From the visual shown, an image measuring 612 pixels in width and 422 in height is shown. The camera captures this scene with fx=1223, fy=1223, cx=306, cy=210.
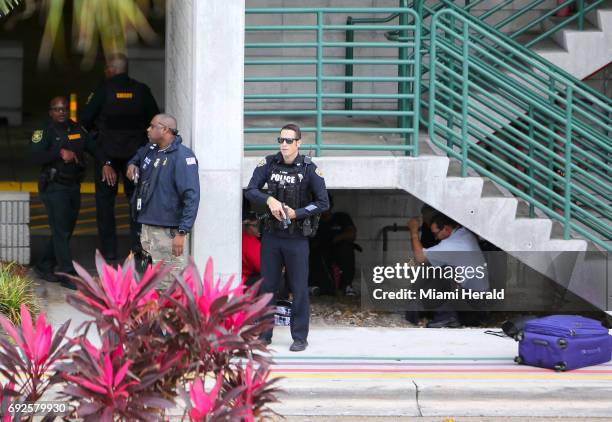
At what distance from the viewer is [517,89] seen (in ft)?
34.8

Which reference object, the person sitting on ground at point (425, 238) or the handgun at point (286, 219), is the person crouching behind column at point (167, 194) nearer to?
the handgun at point (286, 219)

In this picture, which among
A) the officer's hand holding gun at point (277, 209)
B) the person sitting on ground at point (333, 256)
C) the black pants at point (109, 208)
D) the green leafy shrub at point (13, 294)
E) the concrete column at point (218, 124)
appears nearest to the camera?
the officer's hand holding gun at point (277, 209)

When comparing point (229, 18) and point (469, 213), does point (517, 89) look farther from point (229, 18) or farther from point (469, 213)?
point (229, 18)

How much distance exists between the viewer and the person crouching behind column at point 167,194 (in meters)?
9.24

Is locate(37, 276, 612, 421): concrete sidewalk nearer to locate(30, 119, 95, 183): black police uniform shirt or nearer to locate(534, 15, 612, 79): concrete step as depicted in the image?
locate(30, 119, 95, 183): black police uniform shirt

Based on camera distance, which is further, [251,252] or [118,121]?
[118,121]

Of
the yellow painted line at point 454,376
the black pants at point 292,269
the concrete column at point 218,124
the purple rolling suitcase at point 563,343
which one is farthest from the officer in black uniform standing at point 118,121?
the purple rolling suitcase at point 563,343

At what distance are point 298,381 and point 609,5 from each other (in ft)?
20.2

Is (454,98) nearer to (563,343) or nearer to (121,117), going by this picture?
(121,117)

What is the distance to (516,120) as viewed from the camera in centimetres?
1071

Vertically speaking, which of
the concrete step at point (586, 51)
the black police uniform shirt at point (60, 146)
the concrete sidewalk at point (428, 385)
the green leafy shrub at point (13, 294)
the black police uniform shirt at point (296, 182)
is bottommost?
the concrete sidewalk at point (428, 385)

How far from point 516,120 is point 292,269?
2.81 meters

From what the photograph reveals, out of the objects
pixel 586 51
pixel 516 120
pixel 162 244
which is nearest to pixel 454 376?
pixel 162 244

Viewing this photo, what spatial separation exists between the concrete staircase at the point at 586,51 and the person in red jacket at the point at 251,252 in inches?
140
